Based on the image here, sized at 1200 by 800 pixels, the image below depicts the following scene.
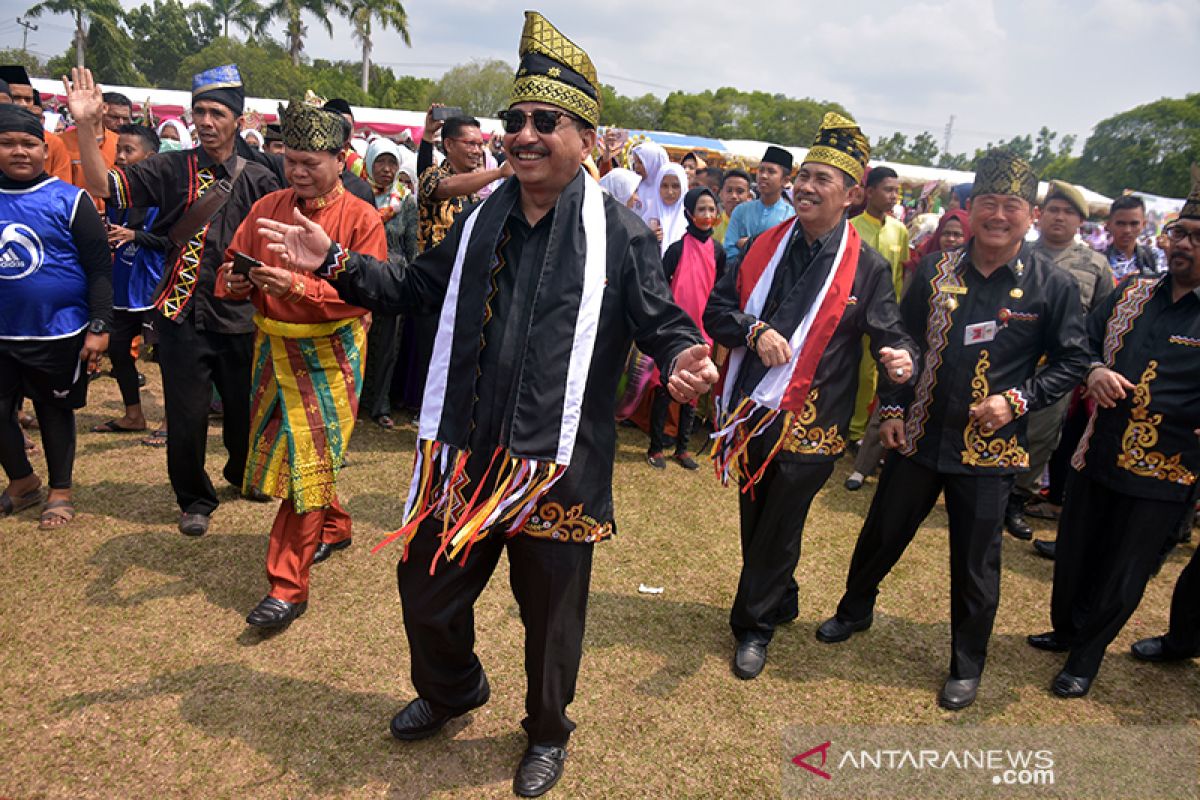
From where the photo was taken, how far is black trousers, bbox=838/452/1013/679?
10.1 feet

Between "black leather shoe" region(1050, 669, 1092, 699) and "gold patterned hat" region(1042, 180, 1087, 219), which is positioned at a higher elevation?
"gold patterned hat" region(1042, 180, 1087, 219)

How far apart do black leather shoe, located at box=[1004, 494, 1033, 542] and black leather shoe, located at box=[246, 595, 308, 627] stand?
4642 millimetres

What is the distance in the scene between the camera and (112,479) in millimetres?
4602

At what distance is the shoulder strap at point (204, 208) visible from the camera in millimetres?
3951

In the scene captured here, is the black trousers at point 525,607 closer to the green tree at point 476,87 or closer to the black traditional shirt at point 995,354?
the black traditional shirt at point 995,354

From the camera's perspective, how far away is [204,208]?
13.0 feet

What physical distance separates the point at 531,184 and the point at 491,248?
0.77ft

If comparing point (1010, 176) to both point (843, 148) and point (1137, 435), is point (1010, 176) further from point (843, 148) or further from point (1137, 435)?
point (1137, 435)

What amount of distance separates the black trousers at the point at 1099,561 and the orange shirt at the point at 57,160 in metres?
7.20

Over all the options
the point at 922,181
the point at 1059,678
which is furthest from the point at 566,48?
the point at 922,181

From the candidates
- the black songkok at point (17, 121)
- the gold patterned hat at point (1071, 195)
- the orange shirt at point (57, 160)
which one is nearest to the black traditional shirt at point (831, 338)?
the gold patterned hat at point (1071, 195)

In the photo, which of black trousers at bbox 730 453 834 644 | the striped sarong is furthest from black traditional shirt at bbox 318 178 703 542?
black trousers at bbox 730 453 834 644

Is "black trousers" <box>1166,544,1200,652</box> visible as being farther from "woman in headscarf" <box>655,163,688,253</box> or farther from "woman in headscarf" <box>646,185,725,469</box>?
"woman in headscarf" <box>655,163,688,253</box>

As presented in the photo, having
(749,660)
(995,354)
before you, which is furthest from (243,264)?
(995,354)
